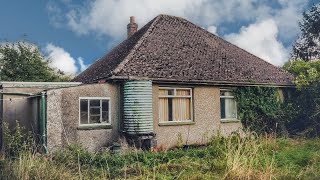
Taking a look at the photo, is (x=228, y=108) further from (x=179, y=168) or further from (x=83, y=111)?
(x=179, y=168)

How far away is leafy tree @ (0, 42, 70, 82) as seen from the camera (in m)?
28.9

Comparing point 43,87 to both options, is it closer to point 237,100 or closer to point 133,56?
point 133,56

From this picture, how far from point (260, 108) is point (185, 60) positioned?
506 centimetres

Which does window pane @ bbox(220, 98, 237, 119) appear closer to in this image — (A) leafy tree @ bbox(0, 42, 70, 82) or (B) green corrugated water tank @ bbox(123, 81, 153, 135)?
(B) green corrugated water tank @ bbox(123, 81, 153, 135)

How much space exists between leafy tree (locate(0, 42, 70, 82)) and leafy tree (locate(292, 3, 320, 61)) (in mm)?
27262

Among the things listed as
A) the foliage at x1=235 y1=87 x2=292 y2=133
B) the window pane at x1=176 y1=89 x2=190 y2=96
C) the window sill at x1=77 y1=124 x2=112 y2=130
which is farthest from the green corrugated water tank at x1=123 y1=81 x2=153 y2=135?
the foliage at x1=235 y1=87 x2=292 y2=133

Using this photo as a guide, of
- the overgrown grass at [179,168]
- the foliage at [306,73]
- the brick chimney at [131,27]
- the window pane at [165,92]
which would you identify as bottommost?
the overgrown grass at [179,168]

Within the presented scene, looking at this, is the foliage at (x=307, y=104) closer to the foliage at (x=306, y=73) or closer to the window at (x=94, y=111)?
the foliage at (x=306, y=73)

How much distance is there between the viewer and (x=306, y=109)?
69.9 ft

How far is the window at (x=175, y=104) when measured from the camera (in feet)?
58.2

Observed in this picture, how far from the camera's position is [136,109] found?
16.3 metres

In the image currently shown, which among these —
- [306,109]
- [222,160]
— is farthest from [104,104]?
[306,109]

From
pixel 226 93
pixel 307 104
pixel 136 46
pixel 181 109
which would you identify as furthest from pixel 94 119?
pixel 307 104

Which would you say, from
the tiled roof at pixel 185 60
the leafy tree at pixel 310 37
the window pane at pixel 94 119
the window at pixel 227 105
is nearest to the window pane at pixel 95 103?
the window pane at pixel 94 119
